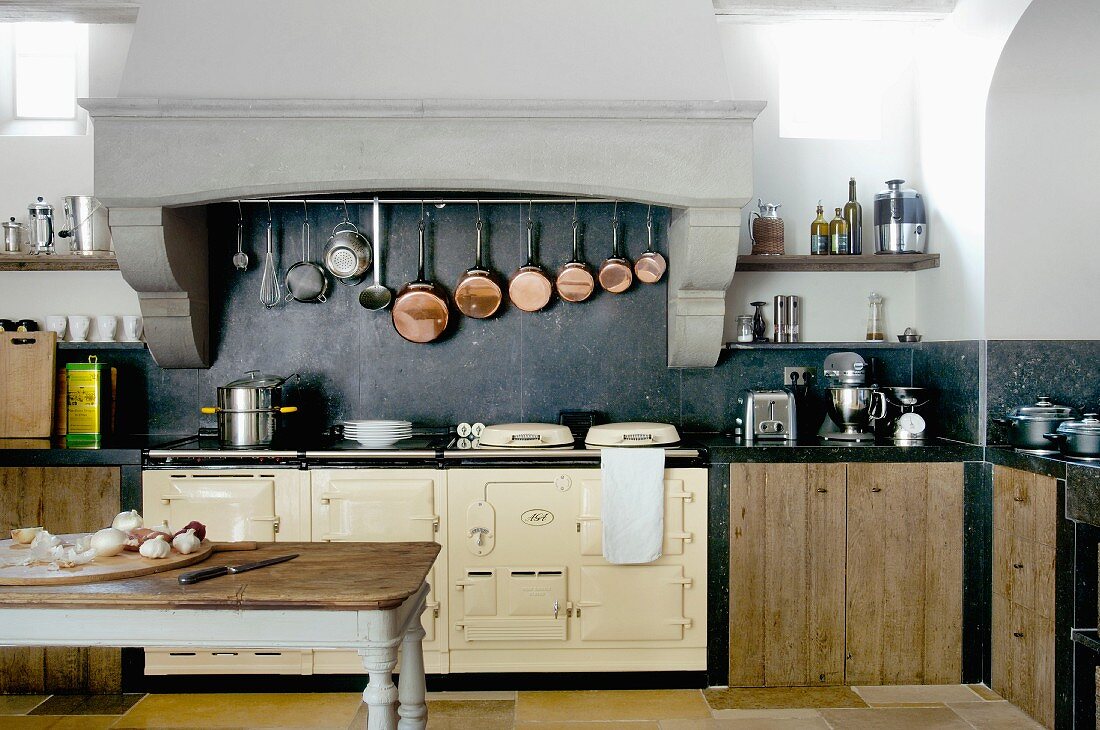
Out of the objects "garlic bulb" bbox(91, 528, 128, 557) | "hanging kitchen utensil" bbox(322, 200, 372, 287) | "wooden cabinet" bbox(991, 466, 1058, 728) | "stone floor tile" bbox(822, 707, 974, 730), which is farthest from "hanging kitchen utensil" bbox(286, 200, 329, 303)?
"wooden cabinet" bbox(991, 466, 1058, 728)

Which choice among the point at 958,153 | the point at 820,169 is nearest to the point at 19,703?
the point at 820,169

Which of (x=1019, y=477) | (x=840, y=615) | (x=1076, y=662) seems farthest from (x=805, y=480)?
(x=1076, y=662)

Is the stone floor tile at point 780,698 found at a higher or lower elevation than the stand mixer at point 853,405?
lower

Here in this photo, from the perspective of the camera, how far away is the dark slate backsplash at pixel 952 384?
377cm

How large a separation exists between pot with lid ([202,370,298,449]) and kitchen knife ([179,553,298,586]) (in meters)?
1.55

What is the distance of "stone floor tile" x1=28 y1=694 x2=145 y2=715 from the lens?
3.43 meters

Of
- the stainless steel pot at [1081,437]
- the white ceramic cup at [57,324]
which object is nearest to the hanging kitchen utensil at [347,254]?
the white ceramic cup at [57,324]

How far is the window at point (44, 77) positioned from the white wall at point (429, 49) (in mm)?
969

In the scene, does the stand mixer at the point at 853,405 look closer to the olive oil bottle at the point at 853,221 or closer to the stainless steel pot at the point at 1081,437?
the olive oil bottle at the point at 853,221

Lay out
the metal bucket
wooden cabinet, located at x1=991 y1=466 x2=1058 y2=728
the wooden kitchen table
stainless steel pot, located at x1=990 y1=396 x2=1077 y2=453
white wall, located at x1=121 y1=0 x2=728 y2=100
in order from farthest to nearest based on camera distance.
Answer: the metal bucket, white wall, located at x1=121 y1=0 x2=728 y2=100, stainless steel pot, located at x1=990 y1=396 x2=1077 y2=453, wooden cabinet, located at x1=991 y1=466 x2=1058 y2=728, the wooden kitchen table

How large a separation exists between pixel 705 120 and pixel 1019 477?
193 centimetres

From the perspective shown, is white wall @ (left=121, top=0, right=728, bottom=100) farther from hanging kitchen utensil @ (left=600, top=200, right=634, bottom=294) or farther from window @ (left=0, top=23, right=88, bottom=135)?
window @ (left=0, top=23, right=88, bottom=135)

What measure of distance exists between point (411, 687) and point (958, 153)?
3.32m

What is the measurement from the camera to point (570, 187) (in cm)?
364
